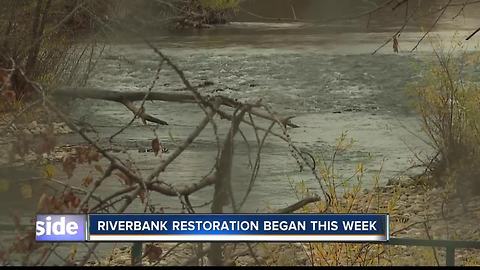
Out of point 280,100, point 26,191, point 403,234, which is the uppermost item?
point 280,100

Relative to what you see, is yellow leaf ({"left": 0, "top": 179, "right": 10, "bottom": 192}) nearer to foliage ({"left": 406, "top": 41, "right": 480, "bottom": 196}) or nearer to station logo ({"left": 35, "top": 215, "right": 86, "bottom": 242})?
station logo ({"left": 35, "top": 215, "right": 86, "bottom": 242})

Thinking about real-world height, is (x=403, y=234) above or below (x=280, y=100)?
below

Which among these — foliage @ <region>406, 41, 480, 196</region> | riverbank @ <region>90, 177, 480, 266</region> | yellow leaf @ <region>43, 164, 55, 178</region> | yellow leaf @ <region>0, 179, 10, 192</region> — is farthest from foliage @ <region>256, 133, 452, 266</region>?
yellow leaf @ <region>0, 179, 10, 192</region>

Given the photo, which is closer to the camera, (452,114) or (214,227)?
(214,227)

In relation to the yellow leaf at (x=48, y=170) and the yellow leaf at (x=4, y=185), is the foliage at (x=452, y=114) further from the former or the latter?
the yellow leaf at (x=4, y=185)

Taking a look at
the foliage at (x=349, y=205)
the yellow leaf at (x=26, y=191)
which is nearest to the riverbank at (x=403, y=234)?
the foliage at (x=349, y=205)

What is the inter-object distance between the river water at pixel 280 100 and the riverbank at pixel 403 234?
3.0 inches

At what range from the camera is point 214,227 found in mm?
2754

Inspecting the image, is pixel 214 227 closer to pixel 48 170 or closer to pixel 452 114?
pixel 48 170

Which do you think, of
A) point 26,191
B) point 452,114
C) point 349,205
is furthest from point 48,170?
point 452,114

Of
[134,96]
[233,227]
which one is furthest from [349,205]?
[134,96]

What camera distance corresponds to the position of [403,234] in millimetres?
2832

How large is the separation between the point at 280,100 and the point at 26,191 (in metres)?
0.77

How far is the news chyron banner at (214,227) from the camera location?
2.74 metres
